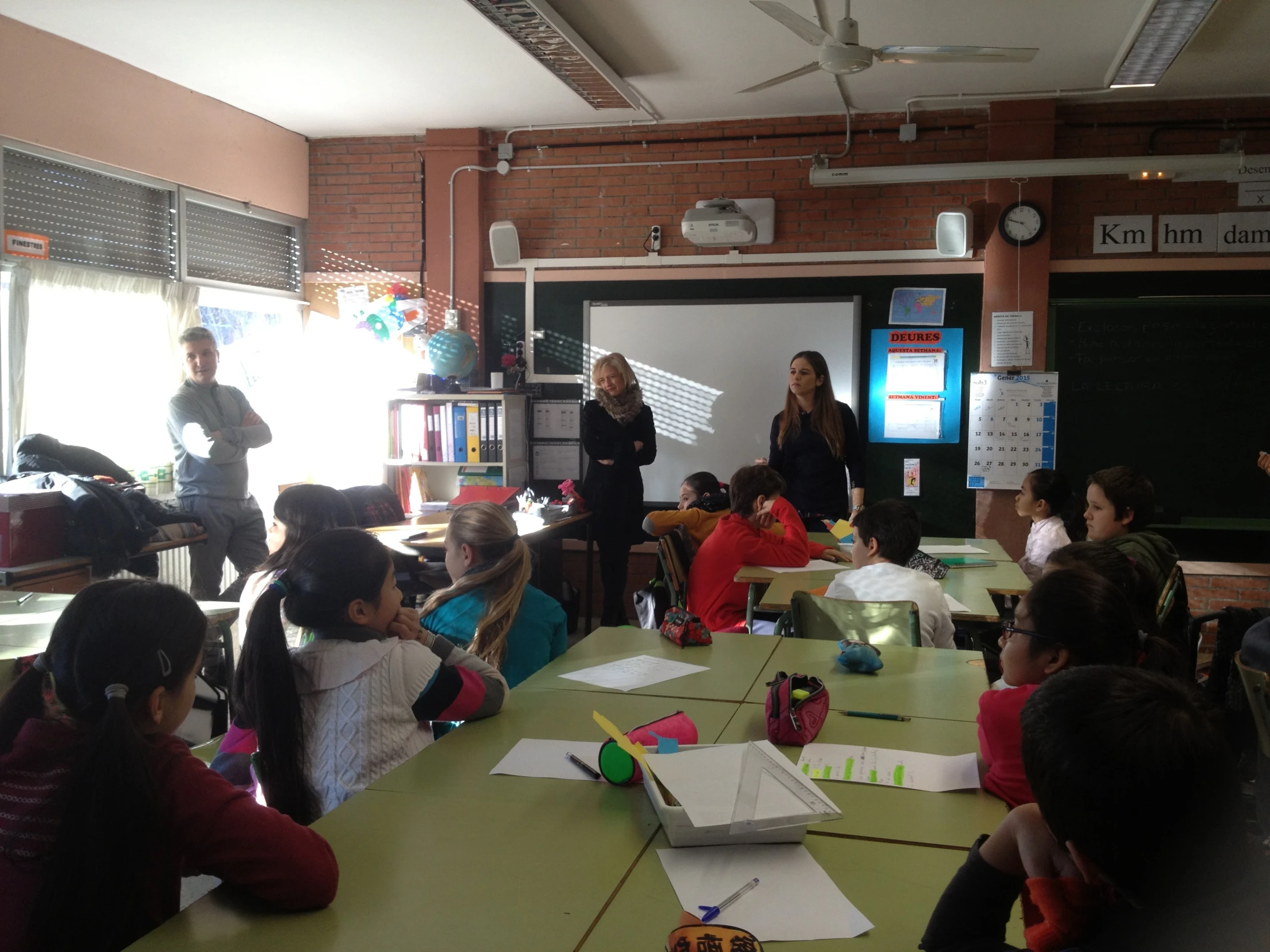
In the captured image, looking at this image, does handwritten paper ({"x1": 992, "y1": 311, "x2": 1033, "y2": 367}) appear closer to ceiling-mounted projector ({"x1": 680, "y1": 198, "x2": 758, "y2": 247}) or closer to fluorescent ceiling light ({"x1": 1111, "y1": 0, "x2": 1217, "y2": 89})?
fluorescent ceiling light ({"x1": 1111, "y1": 0, "x2": 1217, "y2": 89})

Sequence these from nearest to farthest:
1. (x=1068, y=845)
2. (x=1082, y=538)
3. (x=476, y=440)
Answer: (x=1068, y=845), (x=1082, y=538), (x=476, y=440)

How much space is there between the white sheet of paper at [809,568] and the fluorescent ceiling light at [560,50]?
2405 mm

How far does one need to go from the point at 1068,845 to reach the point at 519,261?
5551 mm

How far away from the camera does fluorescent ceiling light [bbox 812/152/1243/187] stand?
4805 millimetres

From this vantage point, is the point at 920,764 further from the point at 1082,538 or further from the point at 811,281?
the point at 811,281

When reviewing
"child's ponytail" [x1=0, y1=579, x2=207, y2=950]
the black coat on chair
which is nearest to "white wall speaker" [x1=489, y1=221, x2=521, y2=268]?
Result: the black coat on chair

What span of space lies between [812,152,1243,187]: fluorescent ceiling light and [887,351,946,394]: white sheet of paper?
1.00 metres

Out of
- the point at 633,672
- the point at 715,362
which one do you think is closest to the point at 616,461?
the point at 715,362

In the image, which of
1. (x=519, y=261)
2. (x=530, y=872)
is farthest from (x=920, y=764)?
(x=519, y=261)

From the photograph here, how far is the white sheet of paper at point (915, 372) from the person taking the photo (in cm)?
570

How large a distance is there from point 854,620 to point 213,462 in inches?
131

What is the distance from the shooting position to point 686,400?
19.9 feet

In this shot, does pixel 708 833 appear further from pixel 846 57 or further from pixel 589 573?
pixel 589 573

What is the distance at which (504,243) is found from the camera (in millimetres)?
6094
